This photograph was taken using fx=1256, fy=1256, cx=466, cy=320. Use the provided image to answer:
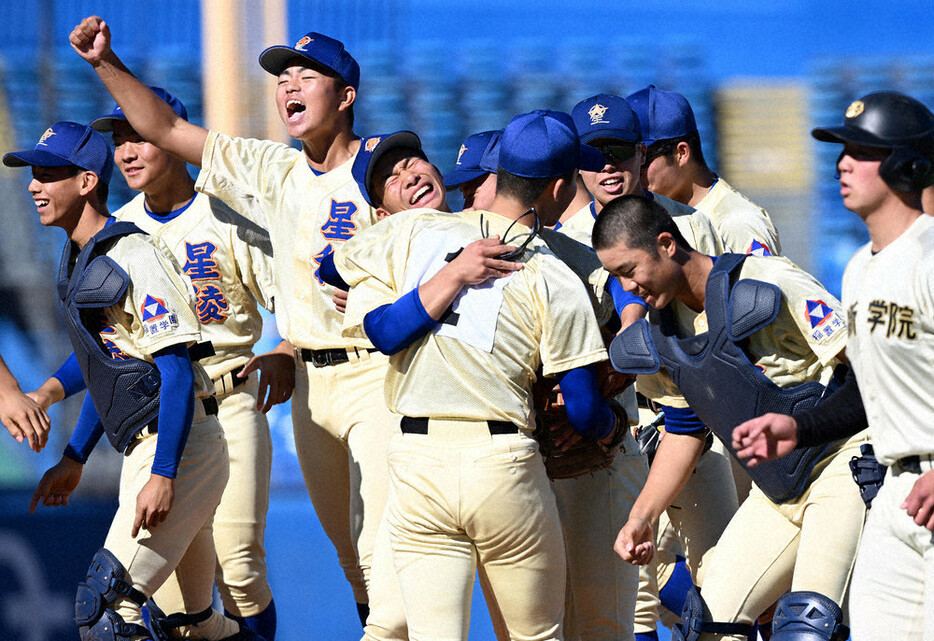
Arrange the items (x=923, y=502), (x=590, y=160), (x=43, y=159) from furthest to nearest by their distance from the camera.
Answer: (x=43, y=159) → (x=590, y=160) → (x=923, y=502)

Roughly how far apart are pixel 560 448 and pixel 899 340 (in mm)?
1008

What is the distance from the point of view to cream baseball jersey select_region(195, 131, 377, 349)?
13.2 ft

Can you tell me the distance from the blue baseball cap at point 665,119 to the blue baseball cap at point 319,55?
3.15 ft

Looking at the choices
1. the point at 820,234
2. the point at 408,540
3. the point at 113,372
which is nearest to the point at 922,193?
the point at 408,540

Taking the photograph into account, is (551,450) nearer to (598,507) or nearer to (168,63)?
(598,507)

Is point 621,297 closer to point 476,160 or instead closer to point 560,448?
point 560,448

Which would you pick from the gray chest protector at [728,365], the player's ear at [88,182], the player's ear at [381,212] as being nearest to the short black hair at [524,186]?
the gray chest protector at [728,365]

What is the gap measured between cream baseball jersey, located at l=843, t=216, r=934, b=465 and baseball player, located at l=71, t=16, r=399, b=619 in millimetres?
1748

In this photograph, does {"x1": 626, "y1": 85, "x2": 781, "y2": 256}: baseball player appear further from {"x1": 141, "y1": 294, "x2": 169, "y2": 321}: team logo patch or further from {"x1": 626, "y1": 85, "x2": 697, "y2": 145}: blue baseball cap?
{"x1": 141, "y1": 294, "x2": 169, "y2": 321}: team logo patch

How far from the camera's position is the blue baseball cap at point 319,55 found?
401 cm

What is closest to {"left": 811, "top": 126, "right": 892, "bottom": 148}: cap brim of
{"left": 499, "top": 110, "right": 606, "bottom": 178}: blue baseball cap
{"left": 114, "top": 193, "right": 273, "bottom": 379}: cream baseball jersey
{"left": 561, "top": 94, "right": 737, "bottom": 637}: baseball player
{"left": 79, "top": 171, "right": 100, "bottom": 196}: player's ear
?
{"left": 499, "top": 110, "right": 606, "bottom": 178}: blue baseball cap

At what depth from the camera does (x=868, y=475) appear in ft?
9.23

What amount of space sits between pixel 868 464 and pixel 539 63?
6060 mm

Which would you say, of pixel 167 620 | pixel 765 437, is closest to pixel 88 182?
pixel 167 620
